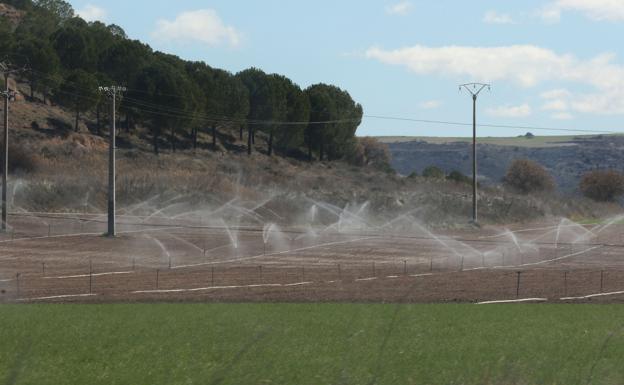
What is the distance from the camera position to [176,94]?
124375 mm

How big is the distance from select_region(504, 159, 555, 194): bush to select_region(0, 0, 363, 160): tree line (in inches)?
1535

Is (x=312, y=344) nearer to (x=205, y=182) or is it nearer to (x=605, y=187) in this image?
(x=205, y=182)

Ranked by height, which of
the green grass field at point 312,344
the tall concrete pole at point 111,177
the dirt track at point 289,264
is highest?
the tall concrete pole at point 111,177

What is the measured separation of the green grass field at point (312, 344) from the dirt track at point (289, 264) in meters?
4.16

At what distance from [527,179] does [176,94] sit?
84.4m

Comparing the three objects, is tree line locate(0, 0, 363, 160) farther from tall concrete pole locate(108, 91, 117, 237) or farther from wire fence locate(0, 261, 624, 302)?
wire fence locate(0, 261, 624, 302)

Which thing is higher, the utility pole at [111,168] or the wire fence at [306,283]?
the utility pole at [111,168]

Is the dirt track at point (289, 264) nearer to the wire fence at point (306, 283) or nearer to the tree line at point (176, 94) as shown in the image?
the wire fence at point (306, 283)

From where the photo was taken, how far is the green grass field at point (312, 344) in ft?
62.5

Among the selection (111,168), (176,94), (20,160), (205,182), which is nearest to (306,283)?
(111,168)

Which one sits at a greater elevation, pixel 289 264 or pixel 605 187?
pixel 605 187

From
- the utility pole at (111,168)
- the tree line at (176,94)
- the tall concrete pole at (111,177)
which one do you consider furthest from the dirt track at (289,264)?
the tree line at (176,94)

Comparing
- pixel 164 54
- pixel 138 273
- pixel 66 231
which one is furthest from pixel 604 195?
pixel 138 273

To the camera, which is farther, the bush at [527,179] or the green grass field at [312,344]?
the bush at [527,179]
